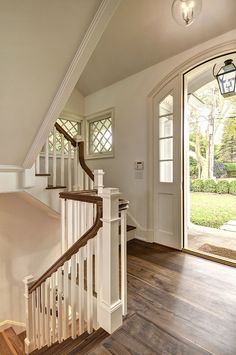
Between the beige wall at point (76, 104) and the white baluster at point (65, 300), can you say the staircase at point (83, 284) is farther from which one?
the beige wall at point (76, 104)

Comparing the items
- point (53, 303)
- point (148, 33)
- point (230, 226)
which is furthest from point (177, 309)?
point (230, 226)

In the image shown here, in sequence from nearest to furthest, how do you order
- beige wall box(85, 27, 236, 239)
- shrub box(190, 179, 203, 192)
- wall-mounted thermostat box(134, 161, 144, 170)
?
beige wall box(85, 27, 236, 239) → wall-mounted thermostat box(134, 161, 144, 170) → shrub box(190, 179, 203, 192)

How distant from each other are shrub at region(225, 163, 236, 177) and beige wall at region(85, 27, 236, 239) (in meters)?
4.28

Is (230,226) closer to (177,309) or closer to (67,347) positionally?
(177,309)

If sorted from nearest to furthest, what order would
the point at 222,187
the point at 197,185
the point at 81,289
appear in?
the point at 81,289 < the point at 222,187 < the point at 197,185

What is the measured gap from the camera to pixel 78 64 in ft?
4.85

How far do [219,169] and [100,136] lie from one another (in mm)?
4261

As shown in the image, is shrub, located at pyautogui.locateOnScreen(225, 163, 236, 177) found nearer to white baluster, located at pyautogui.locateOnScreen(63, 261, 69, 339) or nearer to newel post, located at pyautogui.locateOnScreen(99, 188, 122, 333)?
newel post, located at pyautogui.locateOnScreen(99, 188, 122, 333)

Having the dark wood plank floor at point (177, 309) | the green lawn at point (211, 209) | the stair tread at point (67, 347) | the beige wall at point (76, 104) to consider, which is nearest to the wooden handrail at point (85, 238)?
the stair tread at point (67, 347)

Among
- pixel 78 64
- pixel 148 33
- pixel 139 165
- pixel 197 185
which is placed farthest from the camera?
pixel 197 185

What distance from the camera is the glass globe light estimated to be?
1953 mm

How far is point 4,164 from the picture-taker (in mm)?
2088

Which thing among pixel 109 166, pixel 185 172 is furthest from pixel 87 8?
pixel 109 166

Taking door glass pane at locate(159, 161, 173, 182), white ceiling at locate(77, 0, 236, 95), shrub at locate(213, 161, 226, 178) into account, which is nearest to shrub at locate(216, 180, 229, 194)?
shrub at locate(213, 161, 226, 178)
